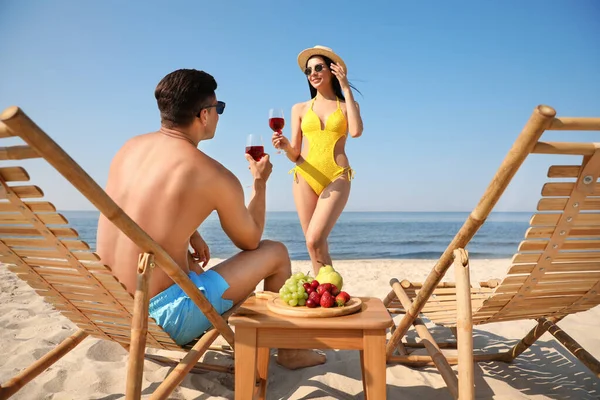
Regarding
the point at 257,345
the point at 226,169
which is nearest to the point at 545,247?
the point at 257,345

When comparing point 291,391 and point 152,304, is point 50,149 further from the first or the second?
point 291,391

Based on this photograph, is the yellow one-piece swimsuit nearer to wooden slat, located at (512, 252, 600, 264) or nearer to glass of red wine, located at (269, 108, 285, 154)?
glass of red wine, located at (269, 108, 285, 154)

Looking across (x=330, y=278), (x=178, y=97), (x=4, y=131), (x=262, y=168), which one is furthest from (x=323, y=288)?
(x=4, y=131)

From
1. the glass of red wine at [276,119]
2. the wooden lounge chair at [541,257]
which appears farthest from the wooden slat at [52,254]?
the glass of red wine at [276,119]

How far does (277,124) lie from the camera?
138 inches

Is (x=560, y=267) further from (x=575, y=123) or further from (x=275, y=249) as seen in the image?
(x=275, y=249)

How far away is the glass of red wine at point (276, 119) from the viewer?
3457mm

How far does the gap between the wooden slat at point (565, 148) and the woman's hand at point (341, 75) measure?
2618mm

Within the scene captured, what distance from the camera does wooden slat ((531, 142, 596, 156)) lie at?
4.84ft

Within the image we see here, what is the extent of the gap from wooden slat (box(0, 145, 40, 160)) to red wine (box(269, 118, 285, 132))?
7.19ft

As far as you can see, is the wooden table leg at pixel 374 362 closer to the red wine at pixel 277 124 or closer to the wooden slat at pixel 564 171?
the wooden slat at pixel 564 171

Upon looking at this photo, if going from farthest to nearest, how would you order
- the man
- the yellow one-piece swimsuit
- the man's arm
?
the yellow one-piece swimsuit < the man's arm < the man

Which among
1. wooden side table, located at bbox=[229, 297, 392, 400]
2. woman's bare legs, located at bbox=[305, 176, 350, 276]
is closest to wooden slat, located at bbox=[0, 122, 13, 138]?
wooden side table, located at bbox=[229, 297, 392, 400]

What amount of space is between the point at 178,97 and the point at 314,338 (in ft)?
4.53
